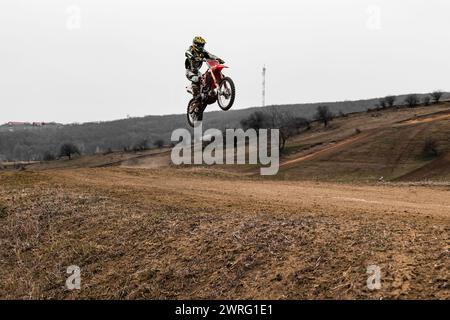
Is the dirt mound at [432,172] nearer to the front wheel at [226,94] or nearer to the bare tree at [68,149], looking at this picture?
the front wheel at [226,94]

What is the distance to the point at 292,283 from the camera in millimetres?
10656

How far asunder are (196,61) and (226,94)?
1501mm

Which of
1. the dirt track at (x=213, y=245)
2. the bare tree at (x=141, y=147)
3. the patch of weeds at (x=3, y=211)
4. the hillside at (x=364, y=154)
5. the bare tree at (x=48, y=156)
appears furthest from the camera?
the bare tree at (x=48, y=156)

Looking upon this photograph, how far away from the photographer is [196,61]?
47.3 ft

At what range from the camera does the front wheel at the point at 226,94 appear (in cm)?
1348

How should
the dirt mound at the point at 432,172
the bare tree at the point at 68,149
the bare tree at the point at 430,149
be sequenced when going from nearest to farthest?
the dirt mound at the point at 432,172 → the bare tree at the point at 430,149 → the bare tree at the point at 68,149

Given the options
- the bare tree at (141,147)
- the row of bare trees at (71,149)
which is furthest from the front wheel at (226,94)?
the row of bare trees at (71,149)

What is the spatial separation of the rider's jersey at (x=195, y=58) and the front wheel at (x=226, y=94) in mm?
914

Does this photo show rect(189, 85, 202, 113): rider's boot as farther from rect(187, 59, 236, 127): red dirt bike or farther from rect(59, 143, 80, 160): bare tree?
rect(59, 143, 80, 160): bare tree

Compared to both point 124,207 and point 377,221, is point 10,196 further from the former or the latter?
point 377,221

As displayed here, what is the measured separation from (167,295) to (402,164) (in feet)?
203

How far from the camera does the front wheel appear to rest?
13.5 meters

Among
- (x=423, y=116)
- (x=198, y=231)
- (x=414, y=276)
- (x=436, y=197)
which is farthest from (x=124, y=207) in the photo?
(x=423, y=116)
